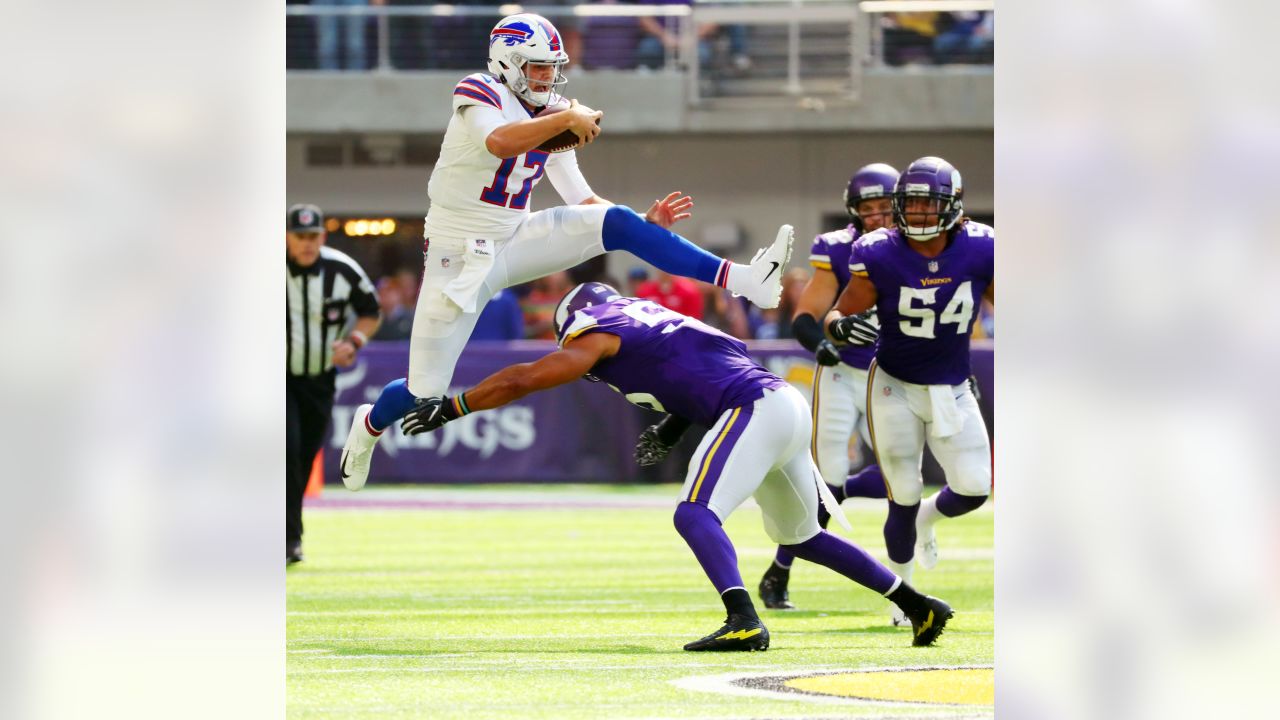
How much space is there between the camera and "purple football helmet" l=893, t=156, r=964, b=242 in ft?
21.4

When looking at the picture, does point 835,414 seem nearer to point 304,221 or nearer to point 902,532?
point 902,532

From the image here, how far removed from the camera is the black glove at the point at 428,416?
6.02 m

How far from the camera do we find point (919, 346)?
6.90m

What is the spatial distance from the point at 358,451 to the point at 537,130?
5.36 feet

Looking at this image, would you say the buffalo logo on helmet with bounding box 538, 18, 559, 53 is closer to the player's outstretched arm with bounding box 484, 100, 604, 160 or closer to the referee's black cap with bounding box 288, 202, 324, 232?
the player's outstretched arm with bounding box 484, 100, 604, 160

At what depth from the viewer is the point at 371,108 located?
64.3 ft

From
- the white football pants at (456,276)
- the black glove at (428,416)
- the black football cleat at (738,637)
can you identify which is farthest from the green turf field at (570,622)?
the white football pants at (456,276)

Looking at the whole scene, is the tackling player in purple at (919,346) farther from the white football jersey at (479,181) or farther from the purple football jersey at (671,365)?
the white football jersey at (479,181)

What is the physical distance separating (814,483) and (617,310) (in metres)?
0.87

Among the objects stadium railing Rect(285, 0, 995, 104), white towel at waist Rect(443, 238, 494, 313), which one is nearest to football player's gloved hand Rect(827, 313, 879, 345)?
white towel at waist Rect(443, 238, 494, 313)

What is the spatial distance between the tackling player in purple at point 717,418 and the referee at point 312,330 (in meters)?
3.51
